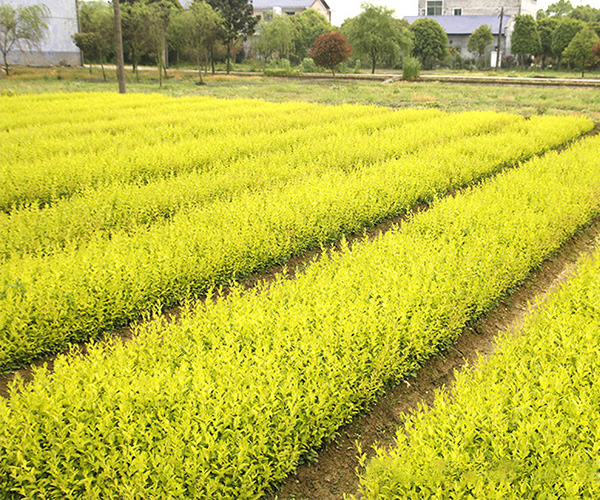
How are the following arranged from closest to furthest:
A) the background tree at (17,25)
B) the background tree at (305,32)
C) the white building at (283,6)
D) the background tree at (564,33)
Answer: the background tree at (17,25) → the background tree at (564,33) → the background tree at (305,32) → the white building at (283,6)

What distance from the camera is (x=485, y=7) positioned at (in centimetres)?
7994

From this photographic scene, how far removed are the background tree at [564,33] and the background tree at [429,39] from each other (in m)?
12.2

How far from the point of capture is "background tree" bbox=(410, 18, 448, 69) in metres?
56.3

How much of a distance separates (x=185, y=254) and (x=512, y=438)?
4380 millimetres

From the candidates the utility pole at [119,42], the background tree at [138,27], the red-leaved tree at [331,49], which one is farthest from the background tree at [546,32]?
the utility pole at [119,42]

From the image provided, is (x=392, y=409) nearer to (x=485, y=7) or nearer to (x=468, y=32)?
(x=468, y=32)

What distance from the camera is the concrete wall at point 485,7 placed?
76.9 meters

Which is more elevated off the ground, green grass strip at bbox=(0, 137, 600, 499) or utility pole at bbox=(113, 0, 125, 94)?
utility pole at bbox=(113, 0, 125, 94)

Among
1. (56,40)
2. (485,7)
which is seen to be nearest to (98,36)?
(56,40)

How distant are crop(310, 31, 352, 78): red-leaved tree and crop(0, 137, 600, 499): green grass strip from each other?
42434 millimetres

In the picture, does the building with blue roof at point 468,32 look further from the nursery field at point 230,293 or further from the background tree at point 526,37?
the nursery field at point 230,293

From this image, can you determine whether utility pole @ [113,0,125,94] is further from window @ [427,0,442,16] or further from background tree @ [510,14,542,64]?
window @ [427,0,442,16]

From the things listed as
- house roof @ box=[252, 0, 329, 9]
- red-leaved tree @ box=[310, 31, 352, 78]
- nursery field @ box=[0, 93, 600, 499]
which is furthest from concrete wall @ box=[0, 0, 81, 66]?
house roof @ box=[252, 0, 329, 9]

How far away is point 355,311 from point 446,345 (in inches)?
56.5
